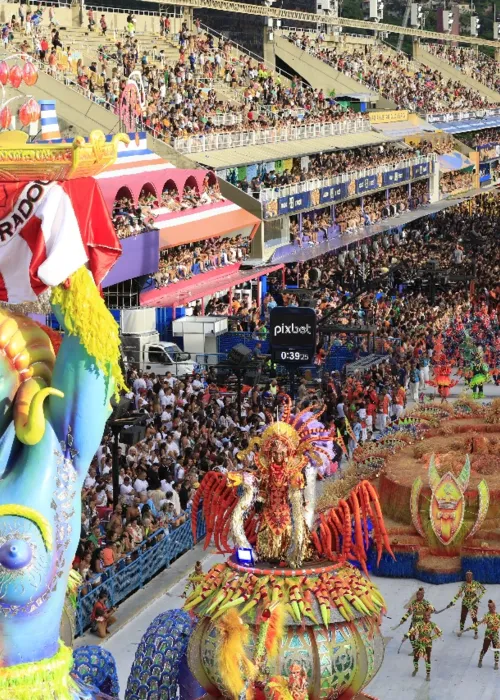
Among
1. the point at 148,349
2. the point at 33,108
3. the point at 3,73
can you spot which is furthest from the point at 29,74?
the point at 148,349

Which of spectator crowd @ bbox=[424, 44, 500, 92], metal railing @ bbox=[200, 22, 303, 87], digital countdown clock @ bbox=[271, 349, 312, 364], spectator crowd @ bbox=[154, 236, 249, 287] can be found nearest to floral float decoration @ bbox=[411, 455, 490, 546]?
digital countdown clock @ bbox=[271, 349, 312, 364]

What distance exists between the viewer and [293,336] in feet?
88.9

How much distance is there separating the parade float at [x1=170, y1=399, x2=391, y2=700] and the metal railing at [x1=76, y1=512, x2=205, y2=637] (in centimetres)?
487

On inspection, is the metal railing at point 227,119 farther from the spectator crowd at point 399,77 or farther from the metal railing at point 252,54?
the spectator crowd at point 399,77

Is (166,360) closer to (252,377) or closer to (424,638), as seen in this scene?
(252,377)

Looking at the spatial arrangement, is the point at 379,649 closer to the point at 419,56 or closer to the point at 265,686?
the point at 265,686

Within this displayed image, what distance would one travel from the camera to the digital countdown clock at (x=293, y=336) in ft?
87.9

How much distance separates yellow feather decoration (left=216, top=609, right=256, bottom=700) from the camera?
31.9 ft

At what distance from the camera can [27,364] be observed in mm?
8148

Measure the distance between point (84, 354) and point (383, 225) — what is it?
5189 cm

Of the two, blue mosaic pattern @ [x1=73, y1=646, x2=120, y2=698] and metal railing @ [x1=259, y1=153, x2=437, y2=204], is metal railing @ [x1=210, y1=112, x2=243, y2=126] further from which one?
blue mosaic pattern @ [x1=73, y1=646, x2=120, y2=698]

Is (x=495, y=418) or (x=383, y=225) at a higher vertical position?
(x=495, y=418)

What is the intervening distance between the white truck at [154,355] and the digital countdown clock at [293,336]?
467 centimetres

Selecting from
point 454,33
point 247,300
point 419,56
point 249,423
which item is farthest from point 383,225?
point 454,33
